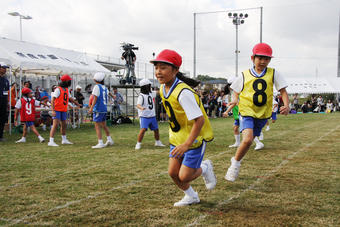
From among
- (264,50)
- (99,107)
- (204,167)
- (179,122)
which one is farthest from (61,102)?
(179,122)

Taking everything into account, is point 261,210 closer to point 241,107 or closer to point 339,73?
point 241,107

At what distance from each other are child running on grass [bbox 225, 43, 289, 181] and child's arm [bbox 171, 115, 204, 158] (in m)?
1.76

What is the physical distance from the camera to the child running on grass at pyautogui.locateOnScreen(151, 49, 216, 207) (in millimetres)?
3268

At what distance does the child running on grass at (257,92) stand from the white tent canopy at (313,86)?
31313 millimetres

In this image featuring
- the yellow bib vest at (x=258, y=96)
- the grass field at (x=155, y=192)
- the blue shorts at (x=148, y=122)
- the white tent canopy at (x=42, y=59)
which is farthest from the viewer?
the white tent canopy at (x=42, y=59)

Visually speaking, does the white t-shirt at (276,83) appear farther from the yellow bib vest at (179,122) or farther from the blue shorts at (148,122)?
the blue shorts at (148,122)

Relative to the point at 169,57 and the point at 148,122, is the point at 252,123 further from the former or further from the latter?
the point at 148,122

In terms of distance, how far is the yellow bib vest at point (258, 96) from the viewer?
499 centimetres

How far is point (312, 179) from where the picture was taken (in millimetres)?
4871

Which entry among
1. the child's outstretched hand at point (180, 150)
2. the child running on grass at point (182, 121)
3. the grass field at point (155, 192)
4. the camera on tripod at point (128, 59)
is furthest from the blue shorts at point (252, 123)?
the camera on tripod at point (128, 59)

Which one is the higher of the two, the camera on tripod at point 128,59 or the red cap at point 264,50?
the camera on tripod at point 128,59

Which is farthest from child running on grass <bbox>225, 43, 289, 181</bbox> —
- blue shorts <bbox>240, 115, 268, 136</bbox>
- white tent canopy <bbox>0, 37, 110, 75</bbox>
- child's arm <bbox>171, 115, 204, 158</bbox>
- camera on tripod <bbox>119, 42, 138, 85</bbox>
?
camera on tripod <bbox>119, 42, 138, 85</bbox>

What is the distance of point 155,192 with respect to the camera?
4.27m

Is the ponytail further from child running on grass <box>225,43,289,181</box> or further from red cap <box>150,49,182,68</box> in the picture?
child running on grass <box>225,43,289,181</box>
